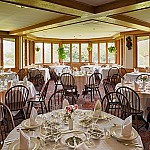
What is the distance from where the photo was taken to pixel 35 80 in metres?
7.21

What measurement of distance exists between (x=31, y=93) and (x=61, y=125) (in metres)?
3.08

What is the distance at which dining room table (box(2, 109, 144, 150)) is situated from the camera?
68.2 inches

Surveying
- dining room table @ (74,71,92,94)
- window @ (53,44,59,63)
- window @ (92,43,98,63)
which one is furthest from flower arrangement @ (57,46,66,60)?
dining room table @ (74,71,92,94)

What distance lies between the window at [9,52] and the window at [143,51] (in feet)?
19.7

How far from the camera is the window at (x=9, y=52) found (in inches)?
379

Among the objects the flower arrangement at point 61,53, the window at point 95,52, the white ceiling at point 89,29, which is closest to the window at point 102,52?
the window at point 95,52

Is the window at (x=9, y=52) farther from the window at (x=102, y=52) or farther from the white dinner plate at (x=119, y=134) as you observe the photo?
the white dinner plate at (x=119, y=134)

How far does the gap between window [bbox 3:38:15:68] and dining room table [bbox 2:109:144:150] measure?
26.0 ft

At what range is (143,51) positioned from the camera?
9391 mm

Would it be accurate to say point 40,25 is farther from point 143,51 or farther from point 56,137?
point 56,137

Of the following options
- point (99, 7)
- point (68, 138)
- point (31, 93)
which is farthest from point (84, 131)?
point (99, 7)

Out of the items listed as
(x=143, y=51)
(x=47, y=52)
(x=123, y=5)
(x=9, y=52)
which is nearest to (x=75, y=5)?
(x=123, y=5)

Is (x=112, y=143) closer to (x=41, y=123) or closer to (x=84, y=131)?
(x=84, y=131)

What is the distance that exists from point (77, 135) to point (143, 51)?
27.0 ft
